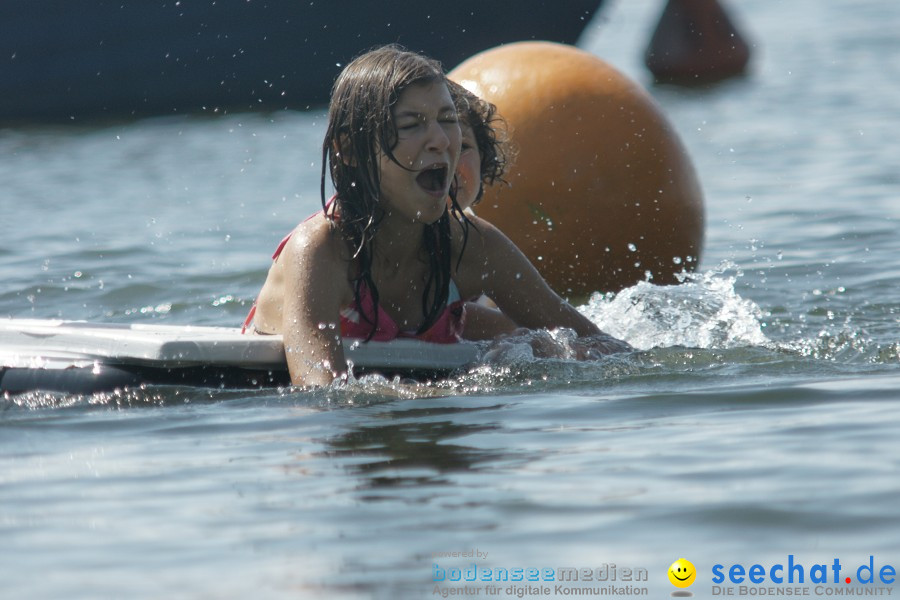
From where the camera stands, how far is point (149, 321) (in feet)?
24.3

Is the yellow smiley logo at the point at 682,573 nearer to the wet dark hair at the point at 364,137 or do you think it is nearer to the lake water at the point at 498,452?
the lake water at the point at 498,452

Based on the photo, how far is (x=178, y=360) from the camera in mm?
4836

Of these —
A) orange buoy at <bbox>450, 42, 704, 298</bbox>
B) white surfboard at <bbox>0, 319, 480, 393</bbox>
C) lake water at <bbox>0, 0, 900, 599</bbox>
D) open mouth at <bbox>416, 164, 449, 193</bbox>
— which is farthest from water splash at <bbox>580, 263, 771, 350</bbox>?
open mouth at <bbox>416, 164, 449, 193</bbox>

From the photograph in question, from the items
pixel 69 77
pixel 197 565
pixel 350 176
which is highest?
pixel 69 77

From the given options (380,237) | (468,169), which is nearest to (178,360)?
(380,237)

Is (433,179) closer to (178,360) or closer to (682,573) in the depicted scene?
(178,360)

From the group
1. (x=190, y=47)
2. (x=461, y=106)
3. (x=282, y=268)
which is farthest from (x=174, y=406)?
(x=190, y=47)

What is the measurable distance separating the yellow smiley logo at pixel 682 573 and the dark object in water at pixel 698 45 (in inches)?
601

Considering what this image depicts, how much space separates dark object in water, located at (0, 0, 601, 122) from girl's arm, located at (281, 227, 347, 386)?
43.5 ft

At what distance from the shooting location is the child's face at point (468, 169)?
5590 millimetres

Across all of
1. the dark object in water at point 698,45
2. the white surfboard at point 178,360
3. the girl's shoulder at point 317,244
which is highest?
the dark object in water at point 698,45

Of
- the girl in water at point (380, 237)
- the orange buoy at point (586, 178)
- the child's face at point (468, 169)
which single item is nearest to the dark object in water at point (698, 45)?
the orange buoy at point (586, 178)

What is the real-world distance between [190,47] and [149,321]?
11120 millimetres

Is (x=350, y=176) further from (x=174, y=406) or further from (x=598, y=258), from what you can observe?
(x=598, y=258)
